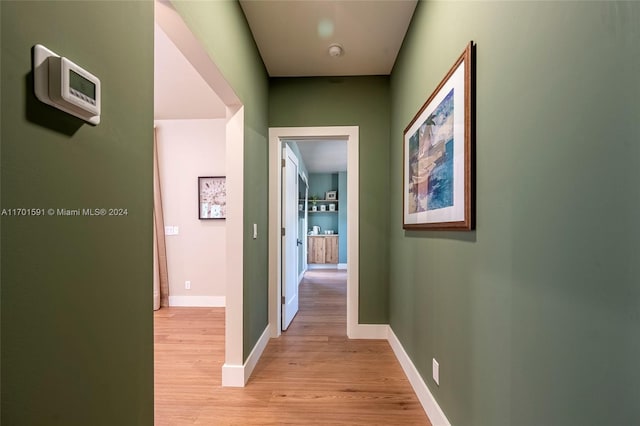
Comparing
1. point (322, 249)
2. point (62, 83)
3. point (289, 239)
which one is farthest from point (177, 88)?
point (322, 249)

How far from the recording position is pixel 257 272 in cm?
255

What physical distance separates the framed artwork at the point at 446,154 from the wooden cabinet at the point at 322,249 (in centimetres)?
586

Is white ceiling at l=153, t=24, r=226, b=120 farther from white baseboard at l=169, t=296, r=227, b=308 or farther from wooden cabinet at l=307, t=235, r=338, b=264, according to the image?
wooden cabinet at l=307, t=235, r=338, b=264

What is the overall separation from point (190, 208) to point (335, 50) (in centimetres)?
294

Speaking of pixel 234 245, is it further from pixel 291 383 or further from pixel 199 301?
pixel 199 301

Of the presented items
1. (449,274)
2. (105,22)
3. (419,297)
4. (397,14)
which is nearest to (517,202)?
Answer: (449,274)

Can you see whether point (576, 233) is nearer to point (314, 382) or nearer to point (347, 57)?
point (314, 382)

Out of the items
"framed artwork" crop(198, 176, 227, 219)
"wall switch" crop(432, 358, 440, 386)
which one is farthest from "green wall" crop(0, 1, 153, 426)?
"framed artwork" crop(198, 176, 227, 219)

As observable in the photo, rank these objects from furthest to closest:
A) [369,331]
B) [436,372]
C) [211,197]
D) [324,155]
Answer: [324,155], [211,197], [369,331], [436,372]

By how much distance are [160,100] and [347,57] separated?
232cm

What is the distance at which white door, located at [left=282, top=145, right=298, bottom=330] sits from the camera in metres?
3.13

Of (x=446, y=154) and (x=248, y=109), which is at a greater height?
(x=248, y=109)

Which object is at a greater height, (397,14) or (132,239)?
(397,14)

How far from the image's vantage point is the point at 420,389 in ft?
6.24
